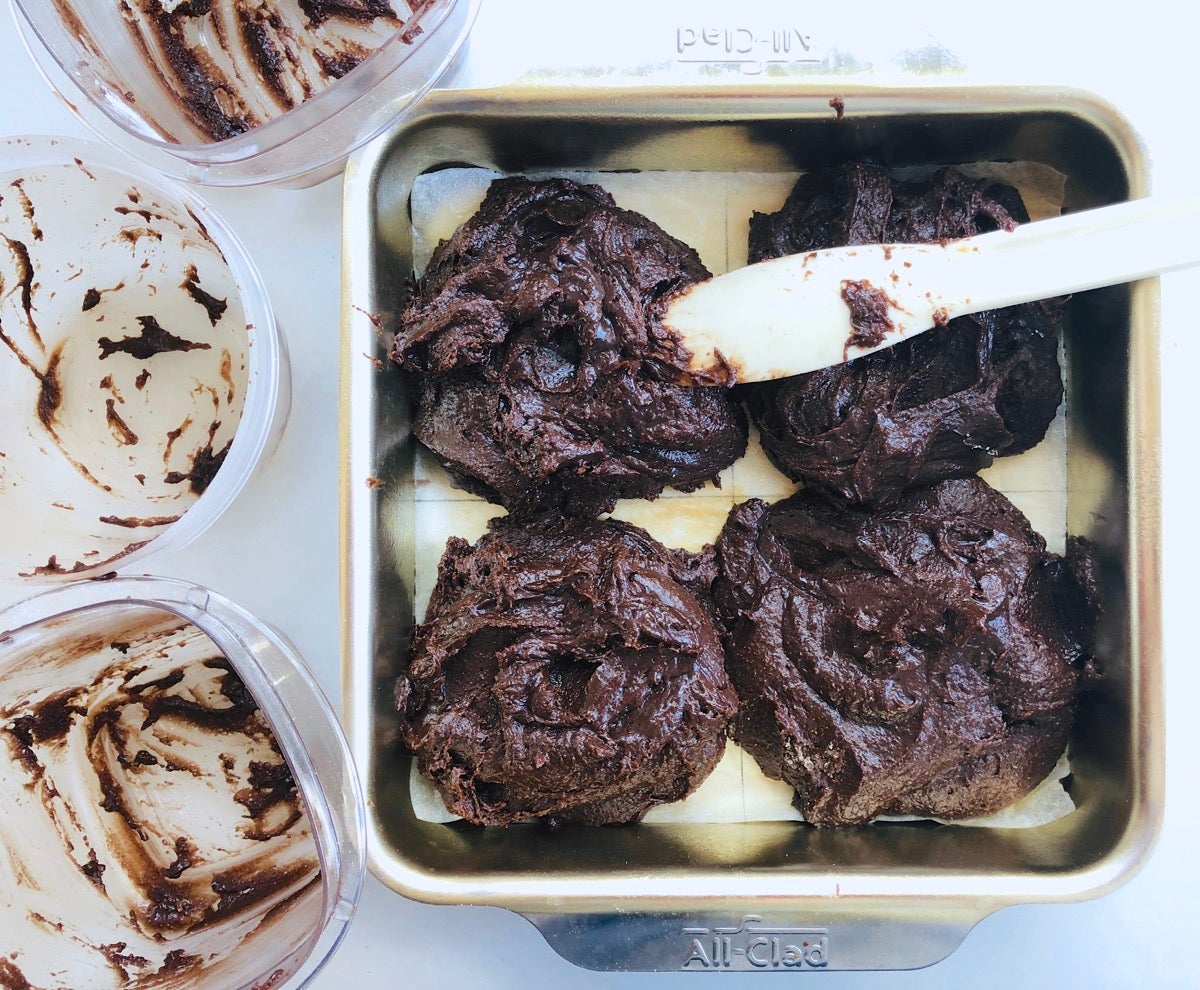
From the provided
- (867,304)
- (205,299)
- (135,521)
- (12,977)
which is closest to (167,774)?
(12,977)

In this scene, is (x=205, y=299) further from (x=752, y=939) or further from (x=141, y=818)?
(x=752, y=939)

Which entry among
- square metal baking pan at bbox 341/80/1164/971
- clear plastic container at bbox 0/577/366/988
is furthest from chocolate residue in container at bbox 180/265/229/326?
clear plastic container at bbox 0/577/366/988

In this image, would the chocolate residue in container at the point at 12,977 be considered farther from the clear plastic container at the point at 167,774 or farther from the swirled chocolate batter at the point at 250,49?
the swirled chocolate batter at the point at 250,49

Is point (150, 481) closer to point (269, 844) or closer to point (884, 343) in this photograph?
point (269, 844)

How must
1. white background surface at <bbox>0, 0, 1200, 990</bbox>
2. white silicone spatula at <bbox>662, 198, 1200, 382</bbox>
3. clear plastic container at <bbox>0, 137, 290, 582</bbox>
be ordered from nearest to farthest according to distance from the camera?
white silicone spatula at <bbox>662, 198, 1200, 382</bbox>, clear plastic container at <bbox>0, 137, 290, 582</bbox>, white background surface at <bbox>0, 0, 1200, 990</bbox>

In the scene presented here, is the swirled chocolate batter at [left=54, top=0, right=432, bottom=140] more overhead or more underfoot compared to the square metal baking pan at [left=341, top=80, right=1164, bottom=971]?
more overhead

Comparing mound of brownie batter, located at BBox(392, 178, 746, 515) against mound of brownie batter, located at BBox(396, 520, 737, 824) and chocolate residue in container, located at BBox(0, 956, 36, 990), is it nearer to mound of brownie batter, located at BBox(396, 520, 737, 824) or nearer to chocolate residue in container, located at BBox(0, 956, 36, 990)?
mound of brownie batter, located at BBox(396, 520, 737, 824)
